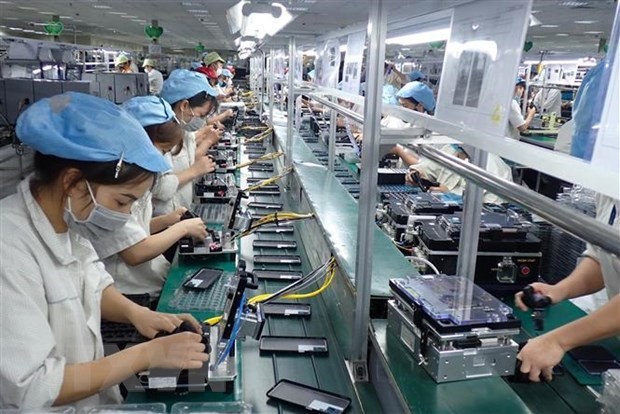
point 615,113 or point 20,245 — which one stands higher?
point 615,113

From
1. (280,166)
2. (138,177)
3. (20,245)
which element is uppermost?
(138,177)

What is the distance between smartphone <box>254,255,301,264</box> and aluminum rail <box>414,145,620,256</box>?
177 cm

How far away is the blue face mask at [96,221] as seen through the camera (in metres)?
1.34

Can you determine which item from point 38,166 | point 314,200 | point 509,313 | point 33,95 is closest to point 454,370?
point 509,313

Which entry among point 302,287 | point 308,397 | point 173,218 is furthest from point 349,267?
point 173,218

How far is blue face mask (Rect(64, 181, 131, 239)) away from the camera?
1.34 meters

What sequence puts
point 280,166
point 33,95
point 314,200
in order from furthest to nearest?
point 33,95, point 280,166, point 314,200

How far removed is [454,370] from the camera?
1483 millimetres

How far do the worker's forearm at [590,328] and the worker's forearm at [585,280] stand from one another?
0.44 metres

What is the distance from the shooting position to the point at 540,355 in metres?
1.54

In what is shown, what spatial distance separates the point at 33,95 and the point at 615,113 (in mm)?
9401

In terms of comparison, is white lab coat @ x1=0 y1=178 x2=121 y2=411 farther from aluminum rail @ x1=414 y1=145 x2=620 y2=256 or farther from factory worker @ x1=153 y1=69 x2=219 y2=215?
factory worker @ x1=153 y1=69 x2=219 y2=215

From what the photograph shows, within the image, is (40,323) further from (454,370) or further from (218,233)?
(218,233)

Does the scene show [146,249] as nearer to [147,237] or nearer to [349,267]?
[147,237]
